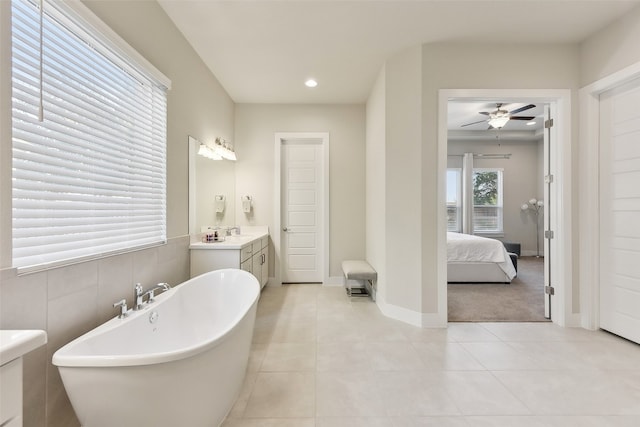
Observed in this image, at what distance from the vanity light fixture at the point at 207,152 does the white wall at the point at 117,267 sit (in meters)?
0.13

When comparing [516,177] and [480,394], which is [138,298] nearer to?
[480,394]

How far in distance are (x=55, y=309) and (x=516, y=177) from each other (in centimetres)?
803

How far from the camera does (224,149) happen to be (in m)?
3.33

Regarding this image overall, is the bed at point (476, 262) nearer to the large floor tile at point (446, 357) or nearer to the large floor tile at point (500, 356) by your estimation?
the large floor tile at point (500, 356)

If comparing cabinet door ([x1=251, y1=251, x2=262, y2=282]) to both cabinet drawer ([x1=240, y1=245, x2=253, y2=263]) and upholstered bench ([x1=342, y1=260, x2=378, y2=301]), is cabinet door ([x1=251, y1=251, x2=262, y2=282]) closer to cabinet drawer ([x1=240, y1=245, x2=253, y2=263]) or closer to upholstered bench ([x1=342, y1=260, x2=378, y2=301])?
cabinet drawer ([x1=240, y1=245, x2=253, y2=263])

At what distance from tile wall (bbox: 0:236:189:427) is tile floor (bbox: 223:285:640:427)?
835 mm

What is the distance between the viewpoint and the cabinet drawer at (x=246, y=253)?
2637 millimetres

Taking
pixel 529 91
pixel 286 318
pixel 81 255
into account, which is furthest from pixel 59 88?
pixel 529 91

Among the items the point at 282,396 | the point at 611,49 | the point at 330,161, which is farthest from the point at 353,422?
the point at 611,49

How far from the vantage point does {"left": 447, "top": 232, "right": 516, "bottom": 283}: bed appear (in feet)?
13.2

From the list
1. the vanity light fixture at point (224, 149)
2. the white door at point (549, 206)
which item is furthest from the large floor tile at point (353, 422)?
the vanity light fixture at point (224, 149)

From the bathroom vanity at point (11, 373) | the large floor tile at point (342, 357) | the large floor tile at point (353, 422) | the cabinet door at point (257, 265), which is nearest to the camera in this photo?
the bathroom vanity at point (11, 373)

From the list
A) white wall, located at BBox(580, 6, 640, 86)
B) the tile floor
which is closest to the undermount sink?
the tile floor

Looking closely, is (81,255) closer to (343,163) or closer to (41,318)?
(41,318)
